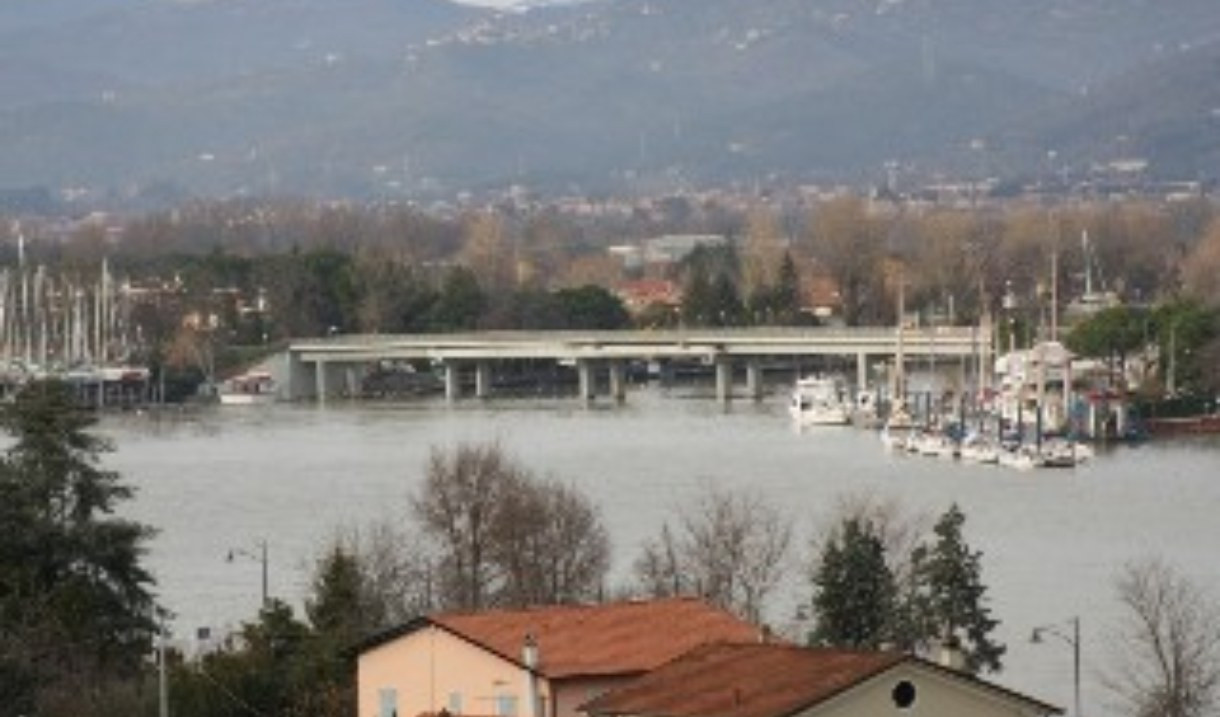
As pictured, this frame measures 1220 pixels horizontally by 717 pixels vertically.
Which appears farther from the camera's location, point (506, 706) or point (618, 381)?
point (618, 381)

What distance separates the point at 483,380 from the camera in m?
69.6

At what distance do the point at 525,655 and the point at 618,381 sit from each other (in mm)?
51914

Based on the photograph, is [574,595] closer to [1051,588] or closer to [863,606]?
[863,606]

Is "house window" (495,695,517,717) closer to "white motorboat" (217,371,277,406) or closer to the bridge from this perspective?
the bridge

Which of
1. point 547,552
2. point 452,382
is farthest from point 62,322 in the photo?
point 547,552

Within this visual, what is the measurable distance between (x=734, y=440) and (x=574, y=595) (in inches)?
1053

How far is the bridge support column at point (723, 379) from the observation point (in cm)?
6538

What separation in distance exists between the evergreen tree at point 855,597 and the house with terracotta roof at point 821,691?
6224 millimetres

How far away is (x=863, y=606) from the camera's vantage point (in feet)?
71.3

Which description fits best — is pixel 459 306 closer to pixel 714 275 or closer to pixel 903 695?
pixel 714 275

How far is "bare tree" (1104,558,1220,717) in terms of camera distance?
20344mm

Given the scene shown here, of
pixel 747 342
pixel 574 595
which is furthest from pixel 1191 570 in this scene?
pixel 747 342

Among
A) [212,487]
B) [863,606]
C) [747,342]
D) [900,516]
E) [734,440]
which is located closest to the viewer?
[863,606]

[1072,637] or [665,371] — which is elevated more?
→ [665,371]
